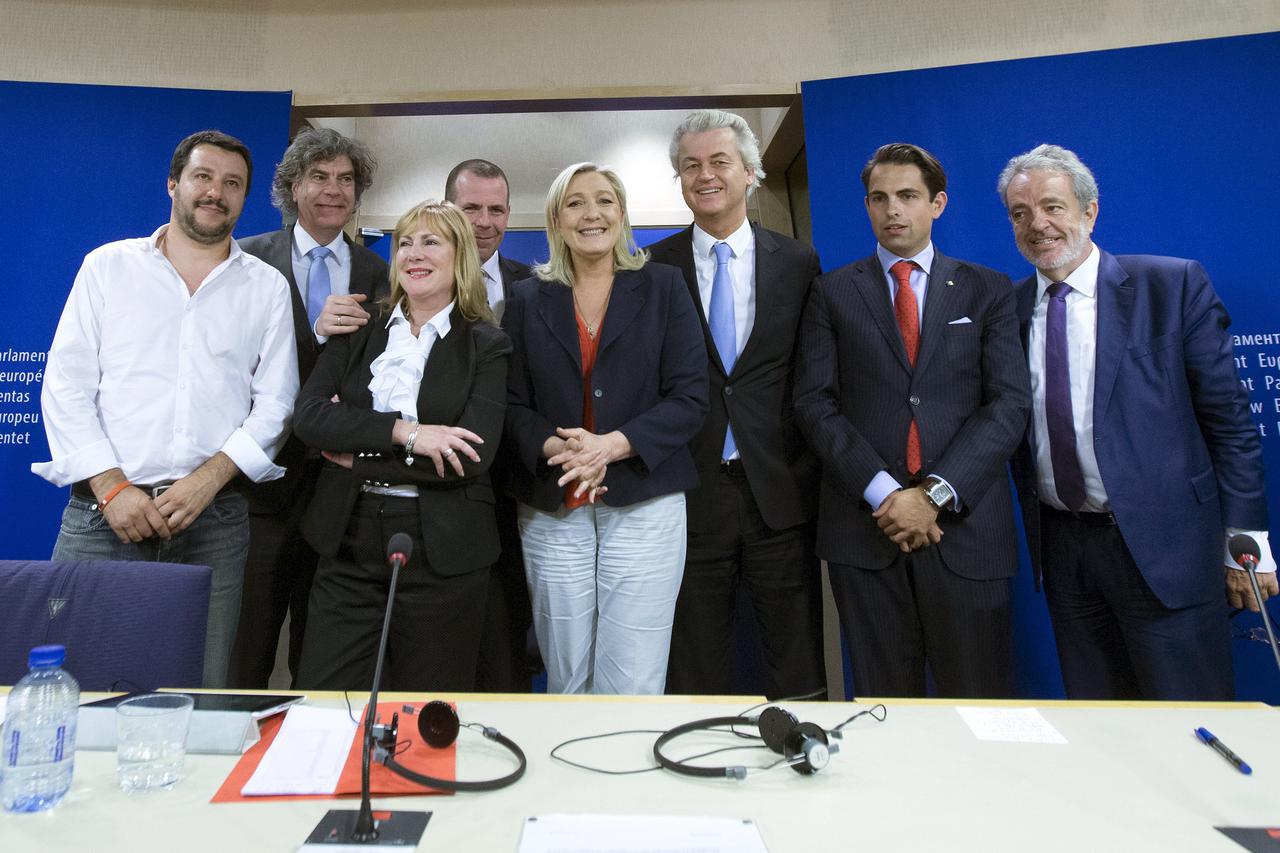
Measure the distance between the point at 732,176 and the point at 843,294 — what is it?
0.57 metres

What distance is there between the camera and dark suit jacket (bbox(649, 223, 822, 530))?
2482mm

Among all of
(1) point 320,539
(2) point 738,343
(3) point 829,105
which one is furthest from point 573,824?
(3) point 829,105

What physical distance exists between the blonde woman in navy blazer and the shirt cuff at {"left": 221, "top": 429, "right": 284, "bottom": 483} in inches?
27.6

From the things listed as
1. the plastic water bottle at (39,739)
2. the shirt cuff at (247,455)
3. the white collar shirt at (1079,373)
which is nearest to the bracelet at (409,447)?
the shirt cuff at (247,455)

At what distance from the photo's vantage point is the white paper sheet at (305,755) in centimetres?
108

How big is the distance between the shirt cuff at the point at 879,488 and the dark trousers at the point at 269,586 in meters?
1.65

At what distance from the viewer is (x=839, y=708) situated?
143 centimetres

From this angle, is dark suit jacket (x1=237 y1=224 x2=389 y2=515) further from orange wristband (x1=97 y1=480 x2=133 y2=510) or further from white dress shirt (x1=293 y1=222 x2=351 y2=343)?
orange wristband (x1=97 y1=480 x2=133 y2=510)

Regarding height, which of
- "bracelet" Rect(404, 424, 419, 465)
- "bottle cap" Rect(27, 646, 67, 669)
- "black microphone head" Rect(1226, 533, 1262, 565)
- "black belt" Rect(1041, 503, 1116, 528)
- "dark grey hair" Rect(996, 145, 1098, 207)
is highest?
"dark grey hair" Rect(996, 145, 1098, 207)

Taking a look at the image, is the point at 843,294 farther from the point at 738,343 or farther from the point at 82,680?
the point at 82,680

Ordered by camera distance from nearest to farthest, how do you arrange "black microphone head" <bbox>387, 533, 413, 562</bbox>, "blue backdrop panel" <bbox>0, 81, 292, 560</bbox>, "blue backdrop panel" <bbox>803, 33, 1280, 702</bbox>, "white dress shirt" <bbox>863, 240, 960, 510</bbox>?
"black microphone head" <bbox>387, 533, 413, 562</bbox>, "white dress shirt" <bbox>863, 240, 960, 510</bbox>, "blue backdrop panel" <bbox>803, 33, 1280, 702</bbox>, "blue backdrop panel" <bbox>0, 81, 292, 560</bbox>

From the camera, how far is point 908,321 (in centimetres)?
246

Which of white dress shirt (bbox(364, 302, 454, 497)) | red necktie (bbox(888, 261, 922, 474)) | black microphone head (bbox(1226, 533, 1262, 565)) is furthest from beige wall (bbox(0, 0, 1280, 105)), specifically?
black microphone head (bbox(1226, 533, 1262, 565))

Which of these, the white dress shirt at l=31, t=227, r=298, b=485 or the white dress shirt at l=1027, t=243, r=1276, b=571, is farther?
the white dress shirt at l=1027, t=243, r=1276, b=571
